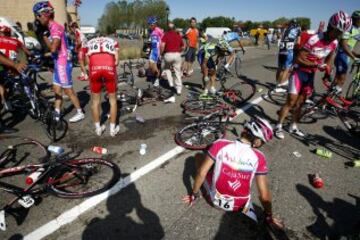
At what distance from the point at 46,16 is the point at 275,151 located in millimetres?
5154

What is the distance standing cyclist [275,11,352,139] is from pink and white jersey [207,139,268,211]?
3.03 metres

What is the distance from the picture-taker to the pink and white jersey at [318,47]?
5074 mm

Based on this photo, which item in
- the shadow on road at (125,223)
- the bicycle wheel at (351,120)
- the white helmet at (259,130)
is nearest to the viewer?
the white helmet at (259,130)

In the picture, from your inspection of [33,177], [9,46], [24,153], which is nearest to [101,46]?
[24,153]

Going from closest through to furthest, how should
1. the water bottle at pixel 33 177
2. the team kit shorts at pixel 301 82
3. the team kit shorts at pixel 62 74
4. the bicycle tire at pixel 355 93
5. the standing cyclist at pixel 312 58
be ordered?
the water bottle at pixel 33 177, the standing cyclist at pixel 312 58, the team kit shorts at pixel 301 82, the team kit shorts at pixel 62 74, the bicycle tire at pixel 355 93

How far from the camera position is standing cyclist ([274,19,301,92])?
9259 millimetres

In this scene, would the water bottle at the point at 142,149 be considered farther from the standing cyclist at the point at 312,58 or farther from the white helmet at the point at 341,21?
the white helmet at the point at 341,21

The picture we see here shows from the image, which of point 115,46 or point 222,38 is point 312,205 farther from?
point 222,38

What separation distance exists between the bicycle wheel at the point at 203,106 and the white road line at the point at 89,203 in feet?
7.02

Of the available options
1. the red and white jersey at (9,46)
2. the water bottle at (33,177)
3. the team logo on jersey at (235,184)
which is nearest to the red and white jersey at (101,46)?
the water bottle at (33,177)

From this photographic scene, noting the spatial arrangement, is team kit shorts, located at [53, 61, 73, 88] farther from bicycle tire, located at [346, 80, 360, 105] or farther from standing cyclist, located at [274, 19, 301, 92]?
bicycle tire, located at [346, 80, 360, 105]

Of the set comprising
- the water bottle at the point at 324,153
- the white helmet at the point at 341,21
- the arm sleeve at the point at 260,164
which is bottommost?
the water bottle at the point at 324,153

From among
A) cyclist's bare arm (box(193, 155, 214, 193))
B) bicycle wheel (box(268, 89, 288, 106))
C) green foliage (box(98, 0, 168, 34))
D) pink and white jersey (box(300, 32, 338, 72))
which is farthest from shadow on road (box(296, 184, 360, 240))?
green foliage (box(98, 0, 168, 34))

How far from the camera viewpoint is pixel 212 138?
18.1 ft
